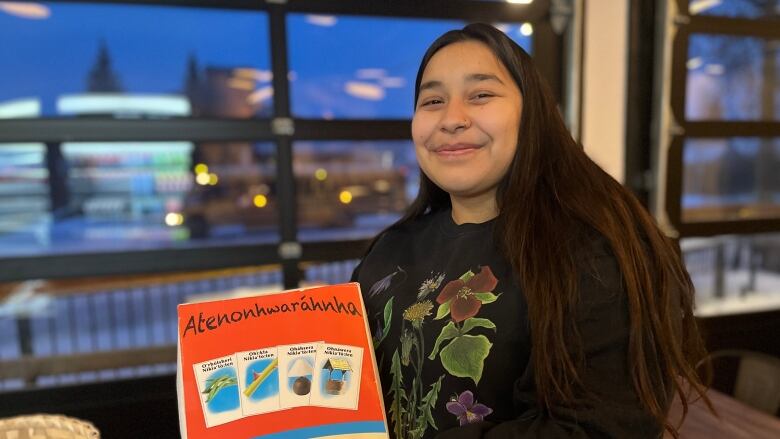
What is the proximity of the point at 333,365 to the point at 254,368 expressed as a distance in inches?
4.8

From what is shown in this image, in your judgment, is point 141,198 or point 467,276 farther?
point 141,198

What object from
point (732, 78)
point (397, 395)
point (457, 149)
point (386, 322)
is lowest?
point (397, 395)

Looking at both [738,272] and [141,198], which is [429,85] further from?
[738,272]

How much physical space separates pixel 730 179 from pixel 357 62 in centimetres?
192

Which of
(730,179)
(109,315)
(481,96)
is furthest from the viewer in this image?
(109,315)

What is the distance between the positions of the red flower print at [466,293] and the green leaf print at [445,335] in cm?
1

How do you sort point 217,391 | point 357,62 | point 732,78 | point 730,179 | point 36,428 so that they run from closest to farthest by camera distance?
point 217,391 < point 36,428 < point 357,62 < point 732,78 < point 730,179

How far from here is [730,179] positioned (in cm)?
247

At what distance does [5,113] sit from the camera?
175 cm

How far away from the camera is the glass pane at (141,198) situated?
73.1 inches

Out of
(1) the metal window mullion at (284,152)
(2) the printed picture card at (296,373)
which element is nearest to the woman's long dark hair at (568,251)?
(2) the printed picture card at (296,373)

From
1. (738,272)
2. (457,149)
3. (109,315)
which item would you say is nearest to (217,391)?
(457,149)

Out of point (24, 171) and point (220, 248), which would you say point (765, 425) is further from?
point (24, 171)

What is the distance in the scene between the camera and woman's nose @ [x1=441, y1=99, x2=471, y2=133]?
2.77 ft
